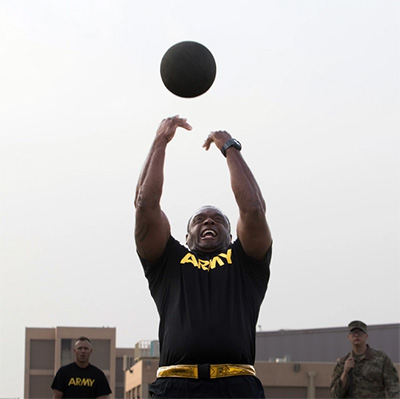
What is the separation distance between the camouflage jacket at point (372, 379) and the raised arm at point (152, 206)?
623cm

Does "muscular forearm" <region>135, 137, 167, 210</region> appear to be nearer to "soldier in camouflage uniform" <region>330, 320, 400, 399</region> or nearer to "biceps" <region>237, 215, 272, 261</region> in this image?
"biceps" <region>237, 215, 272, 261</region>

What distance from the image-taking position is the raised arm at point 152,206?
7676 millimetres

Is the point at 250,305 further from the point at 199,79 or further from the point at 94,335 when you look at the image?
the point at 94,335

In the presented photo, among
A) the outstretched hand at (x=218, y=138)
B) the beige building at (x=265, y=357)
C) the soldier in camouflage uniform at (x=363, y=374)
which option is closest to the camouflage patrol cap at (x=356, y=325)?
the soldier in camouflage uniform at (x=363, y=374)

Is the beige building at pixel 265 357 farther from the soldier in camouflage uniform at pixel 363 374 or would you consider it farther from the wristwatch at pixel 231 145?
the wristwatch at pixel 231 145

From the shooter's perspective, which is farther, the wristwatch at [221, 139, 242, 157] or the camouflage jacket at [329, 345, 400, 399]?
the camouflage jacket at [329, 345, 400, 399]

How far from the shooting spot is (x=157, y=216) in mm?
7727

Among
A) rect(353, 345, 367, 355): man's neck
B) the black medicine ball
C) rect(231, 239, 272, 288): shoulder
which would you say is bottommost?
rect(353, 345, 367, 355): man's neck

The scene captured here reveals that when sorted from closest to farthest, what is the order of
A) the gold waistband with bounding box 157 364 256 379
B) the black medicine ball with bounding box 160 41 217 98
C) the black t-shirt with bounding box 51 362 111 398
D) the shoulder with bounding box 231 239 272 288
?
1. the gold waistband with bounding box 157 364 256 379
2. the shoulder with bounding box 231 239 272 288
3. the black medicine ball with bounding box 160 41 217 98
4. the black t-shirt with bounding box 51 362 111 398

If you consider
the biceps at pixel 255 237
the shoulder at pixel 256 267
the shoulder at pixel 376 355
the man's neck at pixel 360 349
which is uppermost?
the biceps at pixel 255 237

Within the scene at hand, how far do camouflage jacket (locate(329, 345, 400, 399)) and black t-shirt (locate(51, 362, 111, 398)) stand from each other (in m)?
3.44

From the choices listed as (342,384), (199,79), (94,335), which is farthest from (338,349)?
(199,79)

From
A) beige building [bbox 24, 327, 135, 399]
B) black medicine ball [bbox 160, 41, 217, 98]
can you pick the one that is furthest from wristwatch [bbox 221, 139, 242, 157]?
beige building [bbox 24, 327, 135, 399]

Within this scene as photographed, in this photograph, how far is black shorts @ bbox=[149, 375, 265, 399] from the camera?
7336 millimetres
